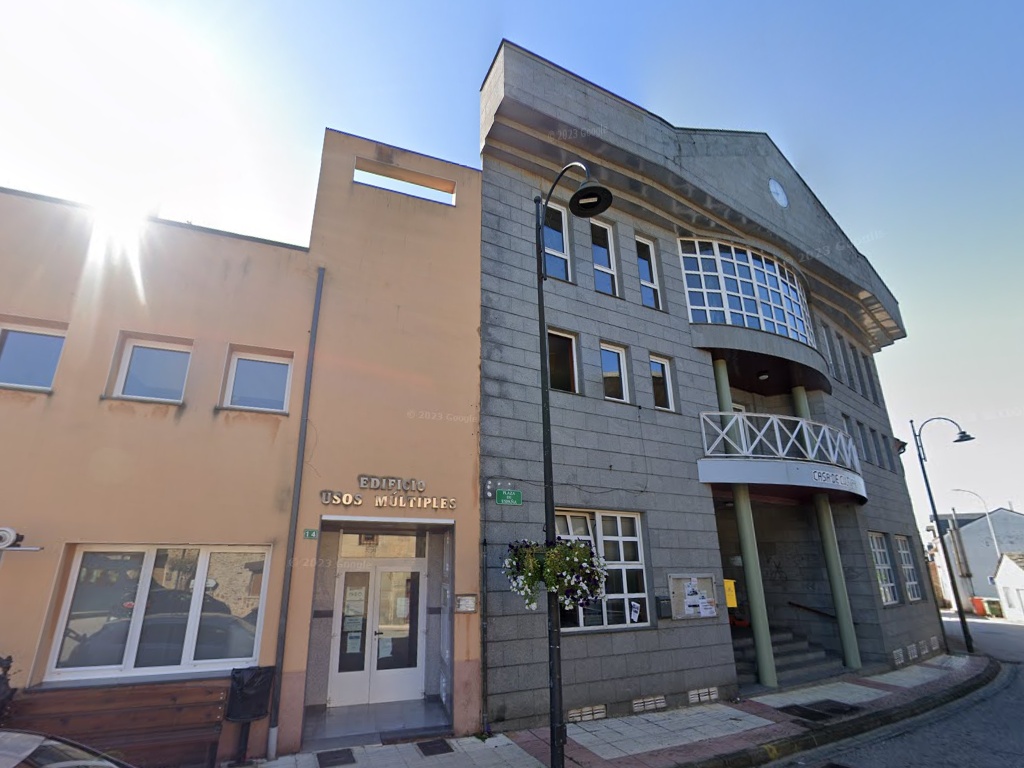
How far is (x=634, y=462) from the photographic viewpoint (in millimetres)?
10148

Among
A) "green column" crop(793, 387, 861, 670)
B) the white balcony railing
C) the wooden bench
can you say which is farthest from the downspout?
"green column" crop(793, 387, 861, 670)

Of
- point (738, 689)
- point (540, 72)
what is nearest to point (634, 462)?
point (738, 689)

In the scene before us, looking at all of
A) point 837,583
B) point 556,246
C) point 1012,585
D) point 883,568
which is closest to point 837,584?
point 837,583

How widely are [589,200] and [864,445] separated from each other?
1561 cm

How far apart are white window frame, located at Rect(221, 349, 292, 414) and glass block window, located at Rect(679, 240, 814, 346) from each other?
370 inches

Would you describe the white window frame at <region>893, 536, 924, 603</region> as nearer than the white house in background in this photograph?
Yes

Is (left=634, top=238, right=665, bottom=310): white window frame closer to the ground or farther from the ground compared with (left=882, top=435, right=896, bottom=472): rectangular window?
farther from the ground

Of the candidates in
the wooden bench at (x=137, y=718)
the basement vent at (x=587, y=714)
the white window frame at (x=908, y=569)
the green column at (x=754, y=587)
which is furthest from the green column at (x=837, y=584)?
the wooden bench at (x=137, y=718)

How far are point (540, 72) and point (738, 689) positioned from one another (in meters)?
13.3

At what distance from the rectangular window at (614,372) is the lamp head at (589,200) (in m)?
4.32

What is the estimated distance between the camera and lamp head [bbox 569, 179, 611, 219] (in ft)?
21.9

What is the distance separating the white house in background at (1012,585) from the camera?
31.6 m

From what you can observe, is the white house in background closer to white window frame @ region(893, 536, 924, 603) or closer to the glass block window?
white window frame @ region(893, 536, 924, 603)

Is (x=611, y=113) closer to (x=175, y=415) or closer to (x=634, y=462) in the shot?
(x=634, y=462)
